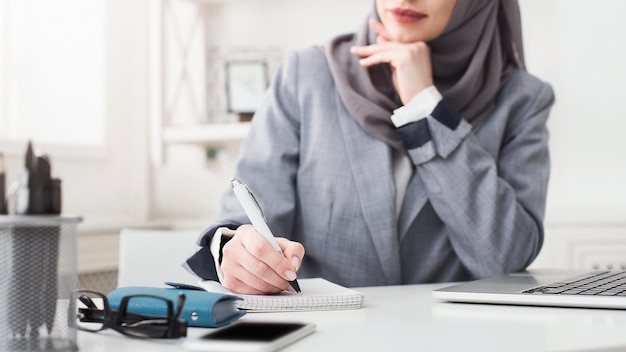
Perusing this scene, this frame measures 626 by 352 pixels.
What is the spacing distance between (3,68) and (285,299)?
1.79 metres

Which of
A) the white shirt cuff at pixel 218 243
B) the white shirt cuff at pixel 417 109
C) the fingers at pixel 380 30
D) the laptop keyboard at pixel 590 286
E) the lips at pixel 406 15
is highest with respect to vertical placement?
the lips at pixel 406 15

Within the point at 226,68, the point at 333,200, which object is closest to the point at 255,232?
the point at 333,200

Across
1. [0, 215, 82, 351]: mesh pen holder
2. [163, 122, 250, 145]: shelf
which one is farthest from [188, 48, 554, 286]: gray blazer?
[163, 122, 250, 145]: shelf

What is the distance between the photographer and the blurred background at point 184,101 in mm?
2143

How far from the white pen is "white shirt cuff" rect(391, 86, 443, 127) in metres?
0.50

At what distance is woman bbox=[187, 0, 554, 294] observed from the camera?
1.30m

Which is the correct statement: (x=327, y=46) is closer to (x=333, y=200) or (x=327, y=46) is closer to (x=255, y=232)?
(x=333, y=200)

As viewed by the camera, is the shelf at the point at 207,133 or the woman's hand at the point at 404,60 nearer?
the woman's hand at the point at 404,60

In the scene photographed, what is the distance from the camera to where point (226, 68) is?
2.54 m

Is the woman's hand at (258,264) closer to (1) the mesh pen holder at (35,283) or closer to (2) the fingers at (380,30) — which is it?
(1) the mesh pen holder at (35,283)

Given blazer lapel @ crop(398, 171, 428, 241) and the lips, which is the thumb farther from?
the lips

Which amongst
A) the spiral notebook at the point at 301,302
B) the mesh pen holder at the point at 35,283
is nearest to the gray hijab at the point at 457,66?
the spiral notebook at the point at 301,302

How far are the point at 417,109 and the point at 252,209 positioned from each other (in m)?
Answer: 0.54

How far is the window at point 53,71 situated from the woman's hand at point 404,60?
1255 mm
